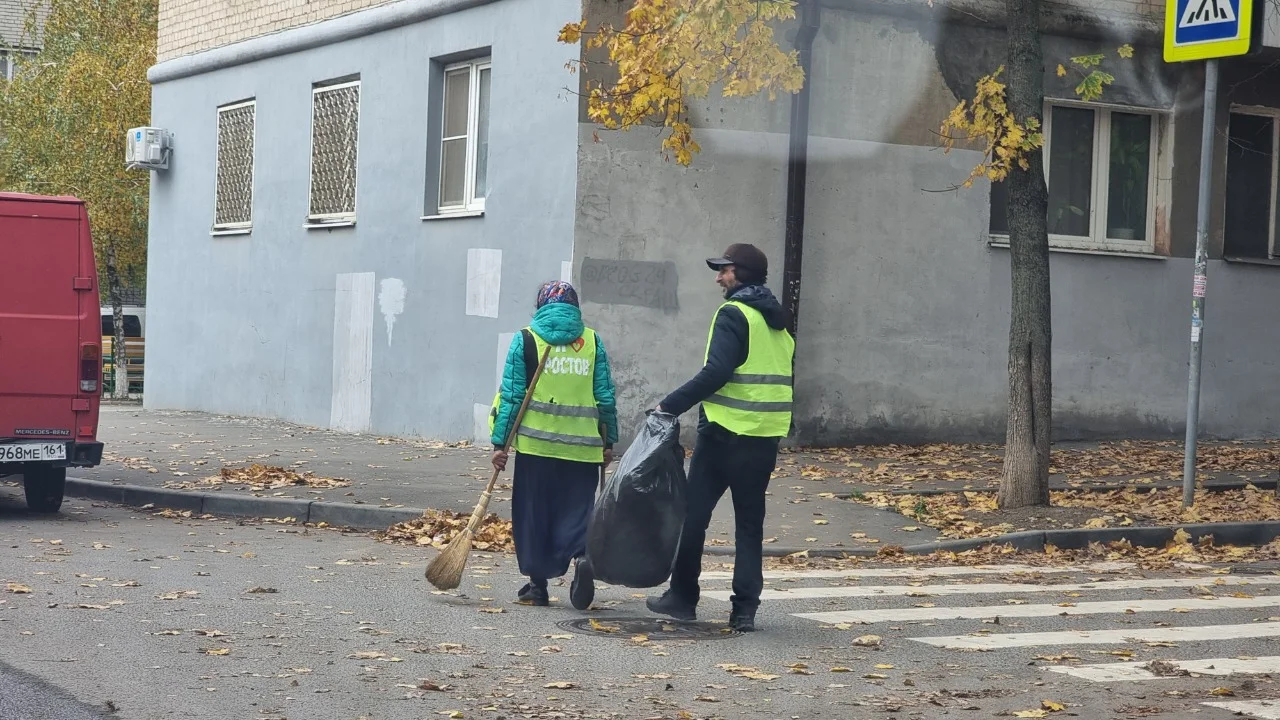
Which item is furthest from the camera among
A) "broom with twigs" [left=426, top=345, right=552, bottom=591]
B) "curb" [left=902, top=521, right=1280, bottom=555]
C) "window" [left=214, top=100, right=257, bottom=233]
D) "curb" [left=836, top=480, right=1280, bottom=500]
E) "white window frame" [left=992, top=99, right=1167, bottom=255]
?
"window" [left=214, top=100, right=257, bottom=233]

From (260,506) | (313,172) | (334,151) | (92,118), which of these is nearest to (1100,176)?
(334,151)

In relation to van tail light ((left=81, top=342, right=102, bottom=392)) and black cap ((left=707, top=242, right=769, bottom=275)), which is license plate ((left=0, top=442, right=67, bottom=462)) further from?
black cap ((left=707, top=242, right=769, bottom=275))

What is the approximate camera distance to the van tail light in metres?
11.9

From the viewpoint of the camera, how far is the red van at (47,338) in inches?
459

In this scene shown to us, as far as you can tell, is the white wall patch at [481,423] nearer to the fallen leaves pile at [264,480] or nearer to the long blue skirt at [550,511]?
the fallen leaves pile at [264,480]

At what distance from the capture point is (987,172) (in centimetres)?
1216

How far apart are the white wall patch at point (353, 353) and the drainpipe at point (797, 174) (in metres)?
4.89

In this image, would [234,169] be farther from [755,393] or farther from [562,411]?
[755,393]

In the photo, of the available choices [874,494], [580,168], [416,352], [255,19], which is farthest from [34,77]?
[874,494]

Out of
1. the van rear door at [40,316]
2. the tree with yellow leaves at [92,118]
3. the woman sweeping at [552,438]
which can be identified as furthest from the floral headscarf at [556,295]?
the tree with yellow leaves at [92,118]

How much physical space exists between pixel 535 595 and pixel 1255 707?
362 cm

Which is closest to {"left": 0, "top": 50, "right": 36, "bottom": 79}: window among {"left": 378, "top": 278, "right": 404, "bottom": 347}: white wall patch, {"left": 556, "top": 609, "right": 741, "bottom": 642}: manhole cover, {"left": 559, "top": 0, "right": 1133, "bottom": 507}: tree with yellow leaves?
{"left": 378, "top": 278, "right": 404, "bottom": 347}: white wall patch

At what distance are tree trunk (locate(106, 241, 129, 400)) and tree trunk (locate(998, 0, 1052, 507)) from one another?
22.8 meters

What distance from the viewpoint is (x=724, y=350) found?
25.7 ft
